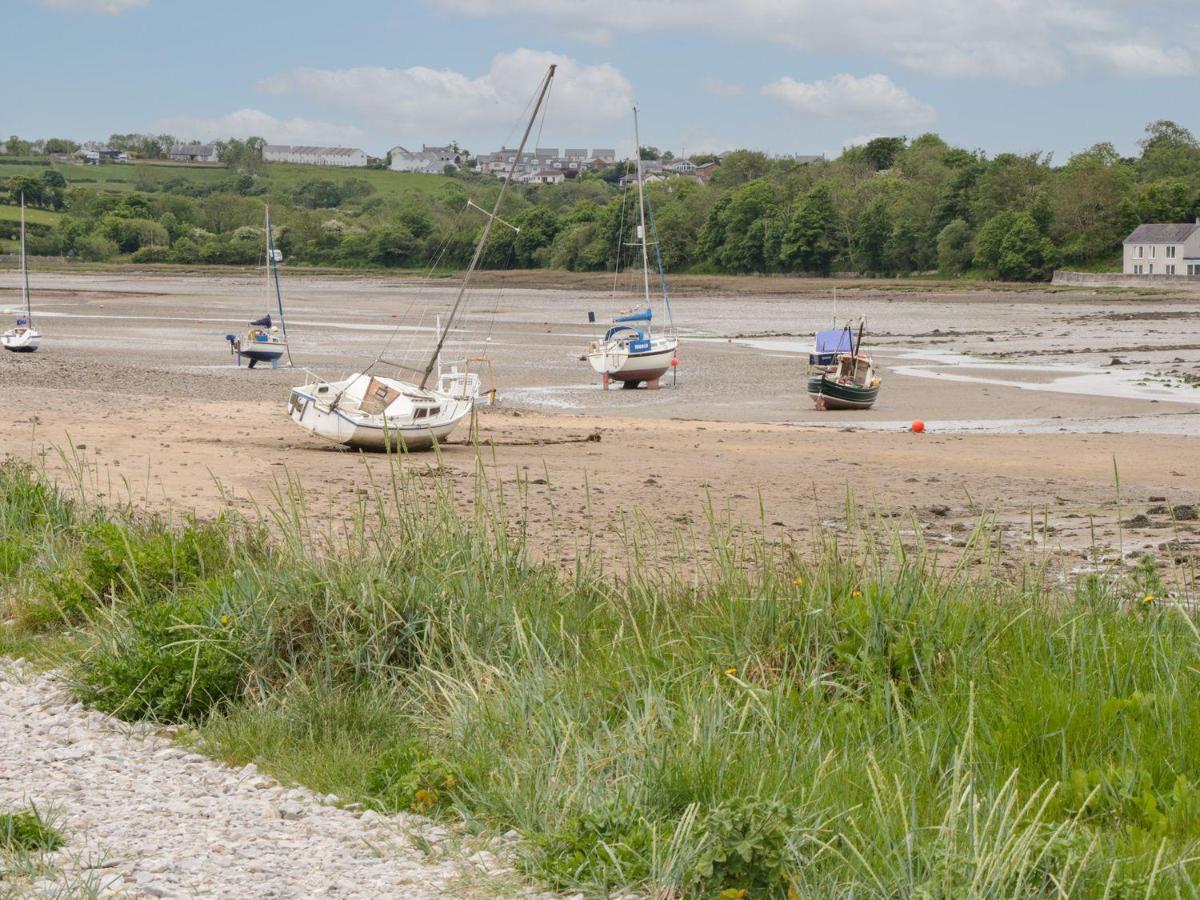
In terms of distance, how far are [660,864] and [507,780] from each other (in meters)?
0.97

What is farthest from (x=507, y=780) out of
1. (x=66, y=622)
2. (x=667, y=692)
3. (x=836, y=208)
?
(x=836, y=208)

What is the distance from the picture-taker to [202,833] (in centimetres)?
495

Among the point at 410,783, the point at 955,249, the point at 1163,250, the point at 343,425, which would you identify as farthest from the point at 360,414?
the point at 955,249

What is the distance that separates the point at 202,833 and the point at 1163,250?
9963cm

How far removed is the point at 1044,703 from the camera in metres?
5.21

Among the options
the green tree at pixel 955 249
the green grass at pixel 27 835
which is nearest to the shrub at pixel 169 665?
the green grass at pixel 27 835

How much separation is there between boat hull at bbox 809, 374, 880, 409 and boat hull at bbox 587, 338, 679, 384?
23.5ft

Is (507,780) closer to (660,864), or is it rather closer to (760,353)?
(660,864)

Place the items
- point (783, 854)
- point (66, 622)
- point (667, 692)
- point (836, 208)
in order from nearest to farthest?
point (783, 854) → point (667, 692) → point (66, 622) → point (836, 208)

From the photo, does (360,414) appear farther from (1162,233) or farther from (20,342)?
(1162,233)

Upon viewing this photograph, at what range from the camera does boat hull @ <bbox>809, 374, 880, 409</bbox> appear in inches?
1200

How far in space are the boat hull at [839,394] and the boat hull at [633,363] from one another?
7.17 meters

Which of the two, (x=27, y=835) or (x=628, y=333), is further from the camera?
(x=628, y=333)

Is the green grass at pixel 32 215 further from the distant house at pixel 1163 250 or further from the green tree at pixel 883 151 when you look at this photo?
the distant house at pixel 1163 250
